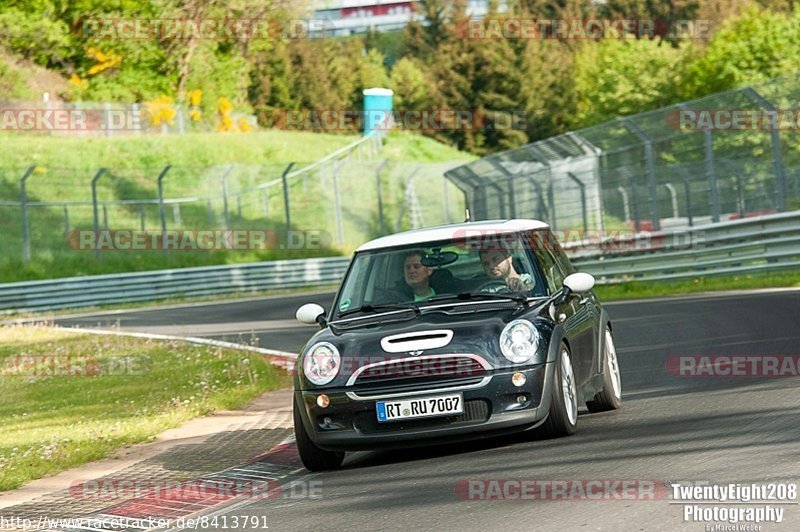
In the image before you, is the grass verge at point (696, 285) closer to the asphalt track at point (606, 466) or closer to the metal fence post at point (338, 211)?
the asphalt track at point (606, 466)

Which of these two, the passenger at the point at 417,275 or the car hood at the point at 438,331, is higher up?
the passenger at the point at 417,275

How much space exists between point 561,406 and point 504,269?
124 cm

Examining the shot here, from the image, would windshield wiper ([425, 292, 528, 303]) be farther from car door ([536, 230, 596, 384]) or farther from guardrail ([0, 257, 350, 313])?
guardrail ([0, 257, 350, 313])

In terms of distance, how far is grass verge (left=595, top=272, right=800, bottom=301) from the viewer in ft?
70.0

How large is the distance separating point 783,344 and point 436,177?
132ft

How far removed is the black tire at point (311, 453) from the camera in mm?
8938

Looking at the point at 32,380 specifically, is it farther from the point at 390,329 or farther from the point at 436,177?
the point at 436,177

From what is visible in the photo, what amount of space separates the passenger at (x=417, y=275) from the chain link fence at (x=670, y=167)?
40.3ft

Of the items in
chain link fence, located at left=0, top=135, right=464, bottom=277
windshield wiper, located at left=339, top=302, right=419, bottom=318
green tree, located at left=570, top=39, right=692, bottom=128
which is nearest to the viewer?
windshield wiper, located at left=339, top=302, right=419, bottom=318

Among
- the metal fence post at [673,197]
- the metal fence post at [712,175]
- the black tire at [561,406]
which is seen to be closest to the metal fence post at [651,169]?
the metal fence post at [673,197]

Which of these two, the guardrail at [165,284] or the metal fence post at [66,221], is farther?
the metal fence post at [66,221]

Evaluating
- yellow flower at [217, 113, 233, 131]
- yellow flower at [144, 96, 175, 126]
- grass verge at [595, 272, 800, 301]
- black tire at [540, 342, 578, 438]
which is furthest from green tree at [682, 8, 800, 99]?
black tire at [540, 342, 578, 438]

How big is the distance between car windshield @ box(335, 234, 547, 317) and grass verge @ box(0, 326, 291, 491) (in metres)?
2.47

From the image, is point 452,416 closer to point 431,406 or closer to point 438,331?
point 431,406
